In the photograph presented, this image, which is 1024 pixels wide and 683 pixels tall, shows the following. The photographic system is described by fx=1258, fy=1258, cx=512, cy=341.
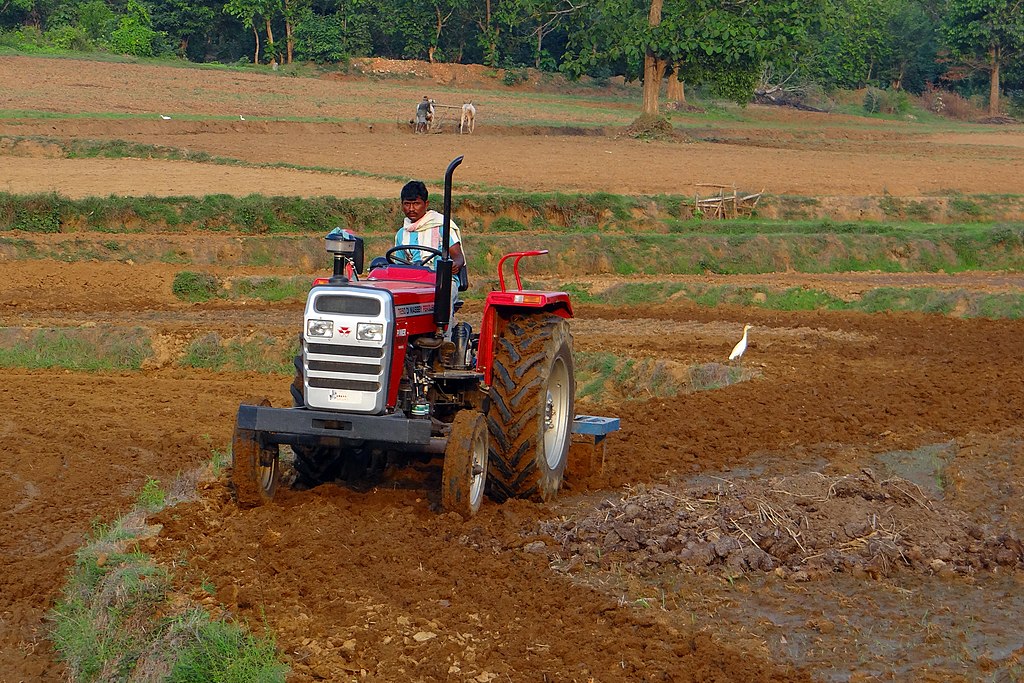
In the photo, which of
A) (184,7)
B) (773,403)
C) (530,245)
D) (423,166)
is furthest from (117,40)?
(773,403)

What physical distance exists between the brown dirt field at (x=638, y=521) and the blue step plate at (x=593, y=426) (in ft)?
1.16

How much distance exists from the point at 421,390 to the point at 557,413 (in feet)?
4.67

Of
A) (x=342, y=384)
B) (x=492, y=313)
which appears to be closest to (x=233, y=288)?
(x=492, y=313)

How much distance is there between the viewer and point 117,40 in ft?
213

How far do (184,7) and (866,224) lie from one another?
5381cm

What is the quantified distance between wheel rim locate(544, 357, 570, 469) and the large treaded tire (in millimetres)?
231

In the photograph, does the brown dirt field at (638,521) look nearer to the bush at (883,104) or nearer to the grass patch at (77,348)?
the grass patch at (77,348)

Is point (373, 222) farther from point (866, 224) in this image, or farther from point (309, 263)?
point (866, 224)

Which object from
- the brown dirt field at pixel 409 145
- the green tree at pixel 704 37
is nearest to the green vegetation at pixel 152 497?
the brown dirt field at pixel 409 145

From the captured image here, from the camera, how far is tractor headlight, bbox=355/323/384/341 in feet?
23.2

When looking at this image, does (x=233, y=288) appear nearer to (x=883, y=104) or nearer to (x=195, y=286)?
(x=195, y=286)

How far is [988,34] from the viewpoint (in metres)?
68.3

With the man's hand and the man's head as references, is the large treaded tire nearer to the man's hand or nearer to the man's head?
the man's hand

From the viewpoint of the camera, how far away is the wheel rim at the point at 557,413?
28.6 ft
